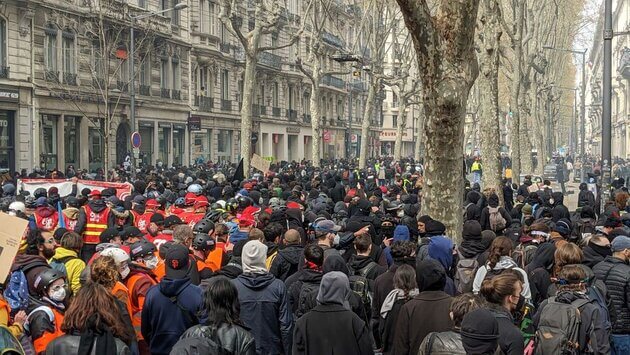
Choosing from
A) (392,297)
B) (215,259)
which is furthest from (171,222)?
(392,297)

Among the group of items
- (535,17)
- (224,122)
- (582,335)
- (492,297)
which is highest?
(535,17)

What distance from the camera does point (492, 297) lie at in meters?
5.26

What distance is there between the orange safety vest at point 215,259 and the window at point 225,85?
40370mm

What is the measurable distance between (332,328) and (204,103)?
40.5 metres

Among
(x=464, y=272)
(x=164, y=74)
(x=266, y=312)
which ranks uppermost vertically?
(x=164, y=74)

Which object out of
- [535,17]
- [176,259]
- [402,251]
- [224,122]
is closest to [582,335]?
[402,251]

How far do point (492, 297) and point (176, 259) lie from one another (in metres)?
2.33

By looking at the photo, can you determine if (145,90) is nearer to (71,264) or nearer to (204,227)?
(204,227)

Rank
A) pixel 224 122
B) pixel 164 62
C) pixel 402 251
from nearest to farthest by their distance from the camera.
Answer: pixel 402 251 < pixel 164 62 < pixel 224 122

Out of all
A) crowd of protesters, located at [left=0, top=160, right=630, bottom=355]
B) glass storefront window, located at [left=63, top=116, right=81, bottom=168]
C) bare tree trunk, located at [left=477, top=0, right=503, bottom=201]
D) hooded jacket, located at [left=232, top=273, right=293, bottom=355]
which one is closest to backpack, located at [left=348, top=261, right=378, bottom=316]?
crowd of protesters, located at [left=0, top=160, right=630, bottom=355]

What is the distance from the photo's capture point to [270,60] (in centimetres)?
5306

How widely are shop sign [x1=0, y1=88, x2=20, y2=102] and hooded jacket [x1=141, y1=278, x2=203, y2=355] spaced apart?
2381cm

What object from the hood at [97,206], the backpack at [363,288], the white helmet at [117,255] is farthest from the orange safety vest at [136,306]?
the hood at [97,206]

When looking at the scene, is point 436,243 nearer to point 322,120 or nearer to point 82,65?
point 82,65
